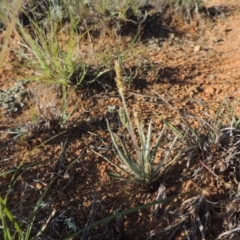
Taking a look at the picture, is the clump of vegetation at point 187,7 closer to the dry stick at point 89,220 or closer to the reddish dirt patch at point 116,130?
the reddish dirt patch at point 116,130

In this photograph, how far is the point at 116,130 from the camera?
1833mm

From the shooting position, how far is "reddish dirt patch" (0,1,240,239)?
4.76ft

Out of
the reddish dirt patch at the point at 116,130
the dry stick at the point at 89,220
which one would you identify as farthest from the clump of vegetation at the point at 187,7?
the dry stick at the point at 89,220

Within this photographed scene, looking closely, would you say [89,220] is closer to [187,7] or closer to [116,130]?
[116,130]

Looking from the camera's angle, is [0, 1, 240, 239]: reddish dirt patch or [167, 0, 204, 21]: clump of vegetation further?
[167, 0, 204, 21]: clump of vegetation

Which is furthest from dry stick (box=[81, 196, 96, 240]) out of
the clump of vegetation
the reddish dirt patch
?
the clump of vegetation

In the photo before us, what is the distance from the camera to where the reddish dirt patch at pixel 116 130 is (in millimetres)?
Answer: 1450

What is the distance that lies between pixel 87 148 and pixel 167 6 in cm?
165

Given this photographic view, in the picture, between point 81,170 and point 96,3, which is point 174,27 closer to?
point 96,3

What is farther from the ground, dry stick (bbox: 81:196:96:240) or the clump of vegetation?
the clump of vegetation

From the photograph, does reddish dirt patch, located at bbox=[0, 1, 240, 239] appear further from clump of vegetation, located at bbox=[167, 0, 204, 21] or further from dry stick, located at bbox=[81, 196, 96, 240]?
clump of vegetation, located at bbox=[167, 0, 204, 21]

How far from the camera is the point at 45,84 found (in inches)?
82.3

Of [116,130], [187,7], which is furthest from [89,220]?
[187,7]

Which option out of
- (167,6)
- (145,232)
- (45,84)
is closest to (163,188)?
(145,232)
